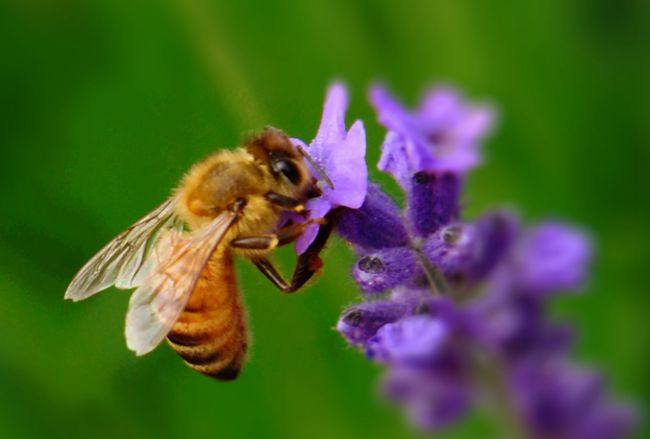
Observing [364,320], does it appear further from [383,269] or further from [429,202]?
[429,202]

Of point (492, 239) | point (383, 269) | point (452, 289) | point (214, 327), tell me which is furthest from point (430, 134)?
point (214, 327)

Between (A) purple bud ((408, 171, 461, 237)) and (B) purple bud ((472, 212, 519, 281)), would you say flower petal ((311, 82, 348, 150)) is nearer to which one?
(A) purple bud ((408, 171, 461, 237))

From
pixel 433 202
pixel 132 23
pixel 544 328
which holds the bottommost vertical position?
pixel 433 202

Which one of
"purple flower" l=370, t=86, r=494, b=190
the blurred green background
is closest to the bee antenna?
"purple flower" l=370, t=86, r=494, b=190

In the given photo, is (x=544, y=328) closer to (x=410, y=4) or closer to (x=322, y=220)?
(x=322, y=220)

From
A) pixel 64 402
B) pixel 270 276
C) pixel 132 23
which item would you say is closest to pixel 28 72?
pixel 132 23
